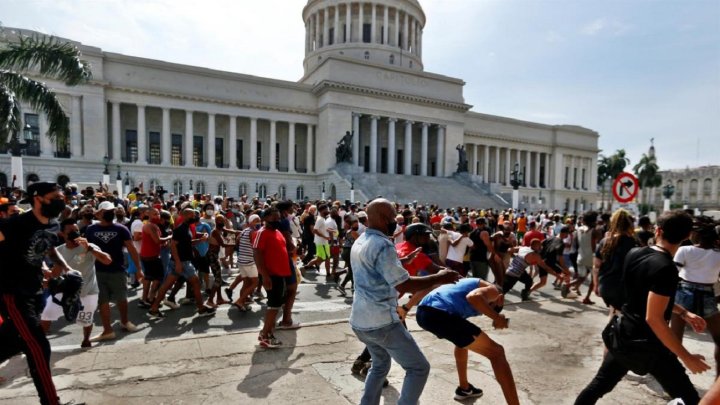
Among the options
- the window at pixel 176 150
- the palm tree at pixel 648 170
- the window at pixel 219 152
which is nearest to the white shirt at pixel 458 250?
the window at pixel 176 150

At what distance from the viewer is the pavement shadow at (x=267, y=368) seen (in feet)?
13.4

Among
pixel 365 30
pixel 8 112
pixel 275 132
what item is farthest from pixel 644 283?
pixel 365 30

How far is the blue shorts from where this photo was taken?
4.49m

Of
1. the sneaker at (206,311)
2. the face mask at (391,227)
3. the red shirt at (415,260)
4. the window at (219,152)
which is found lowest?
the sneaker at (206,311)

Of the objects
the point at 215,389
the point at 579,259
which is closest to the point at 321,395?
the point at 215,389

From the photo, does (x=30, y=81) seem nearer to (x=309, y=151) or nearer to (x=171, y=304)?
(x=171, y=304)

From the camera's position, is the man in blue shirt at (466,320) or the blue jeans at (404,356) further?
the man in blue shirt at (466,320)

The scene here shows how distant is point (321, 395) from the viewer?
3.97 metres

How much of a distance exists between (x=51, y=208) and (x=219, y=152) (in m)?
41.2

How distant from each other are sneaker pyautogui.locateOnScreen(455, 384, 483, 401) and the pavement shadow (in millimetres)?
1791

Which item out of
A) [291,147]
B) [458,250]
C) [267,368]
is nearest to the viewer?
[267,368]

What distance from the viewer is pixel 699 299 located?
454 cm

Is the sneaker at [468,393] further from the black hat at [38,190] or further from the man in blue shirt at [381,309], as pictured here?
the black hat at [38,190]

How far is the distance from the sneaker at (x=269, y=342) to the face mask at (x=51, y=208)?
9.35ft
